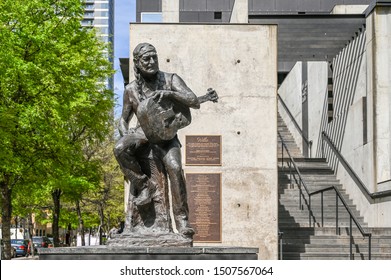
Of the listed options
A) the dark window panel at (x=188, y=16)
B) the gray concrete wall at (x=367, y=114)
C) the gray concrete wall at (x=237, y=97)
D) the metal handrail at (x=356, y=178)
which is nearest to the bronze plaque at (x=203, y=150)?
the gray concrete wall at (x=237, y=97)

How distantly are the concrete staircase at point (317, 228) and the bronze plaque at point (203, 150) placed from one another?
2.62 m

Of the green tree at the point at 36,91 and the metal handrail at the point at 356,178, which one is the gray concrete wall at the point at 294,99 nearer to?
the metal handrail at the point at 356,178

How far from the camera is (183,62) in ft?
56.4

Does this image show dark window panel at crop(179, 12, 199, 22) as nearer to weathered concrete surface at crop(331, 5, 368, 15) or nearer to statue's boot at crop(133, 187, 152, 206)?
weathered concrete surface at crop(331, 5, 368, 15)

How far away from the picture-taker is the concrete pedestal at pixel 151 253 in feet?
27.8

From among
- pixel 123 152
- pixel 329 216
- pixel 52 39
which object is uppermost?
pixel 52 39

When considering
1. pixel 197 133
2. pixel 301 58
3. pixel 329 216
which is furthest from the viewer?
pixel 301 58

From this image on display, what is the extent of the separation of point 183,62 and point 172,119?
8024mm

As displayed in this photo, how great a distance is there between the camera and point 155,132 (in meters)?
9.16

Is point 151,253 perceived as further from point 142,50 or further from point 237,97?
point 237,97

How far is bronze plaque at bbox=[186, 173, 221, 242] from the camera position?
1639cm

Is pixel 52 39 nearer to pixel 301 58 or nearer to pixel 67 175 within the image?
pixel 67 175

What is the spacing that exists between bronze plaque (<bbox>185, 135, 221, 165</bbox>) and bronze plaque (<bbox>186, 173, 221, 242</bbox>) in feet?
1.02
